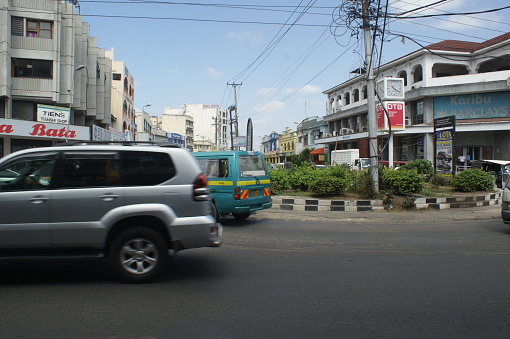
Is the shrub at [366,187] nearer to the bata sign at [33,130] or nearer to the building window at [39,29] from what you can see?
the bata sign at [33,130]

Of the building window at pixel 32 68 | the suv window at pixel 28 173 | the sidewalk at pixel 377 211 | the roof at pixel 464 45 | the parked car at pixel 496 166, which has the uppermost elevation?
the roof at pixel 464 45

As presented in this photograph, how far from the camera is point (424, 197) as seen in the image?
13438 millimetres

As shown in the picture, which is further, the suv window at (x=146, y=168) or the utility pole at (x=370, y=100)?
the utility pole at (x=370, y=100)

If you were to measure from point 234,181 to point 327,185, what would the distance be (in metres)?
5.09

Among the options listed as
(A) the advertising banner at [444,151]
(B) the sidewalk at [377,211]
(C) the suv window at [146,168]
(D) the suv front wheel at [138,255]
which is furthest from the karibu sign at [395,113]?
(D) the suv front wheel at [138,255]

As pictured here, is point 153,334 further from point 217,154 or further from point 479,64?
point 479,64

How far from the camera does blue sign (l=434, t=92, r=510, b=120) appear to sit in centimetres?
3253

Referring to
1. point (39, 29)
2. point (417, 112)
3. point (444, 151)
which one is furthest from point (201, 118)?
point (444, 151)

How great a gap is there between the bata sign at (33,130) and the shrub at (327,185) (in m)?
20.1

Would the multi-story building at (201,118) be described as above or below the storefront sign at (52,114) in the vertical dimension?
above

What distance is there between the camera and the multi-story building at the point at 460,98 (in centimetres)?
3266

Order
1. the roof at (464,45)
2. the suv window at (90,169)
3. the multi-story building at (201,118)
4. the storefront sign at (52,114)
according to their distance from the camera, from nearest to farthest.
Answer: the suv window at (90,169) → the storefront sign at (52,114) → the roof at (464,45) → the multi-story building at (201,118)

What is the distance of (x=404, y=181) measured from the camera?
43.7 feet

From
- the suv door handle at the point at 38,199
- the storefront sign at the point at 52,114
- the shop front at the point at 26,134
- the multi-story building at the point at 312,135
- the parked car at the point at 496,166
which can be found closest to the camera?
the suv door handle at the point at 38,199
